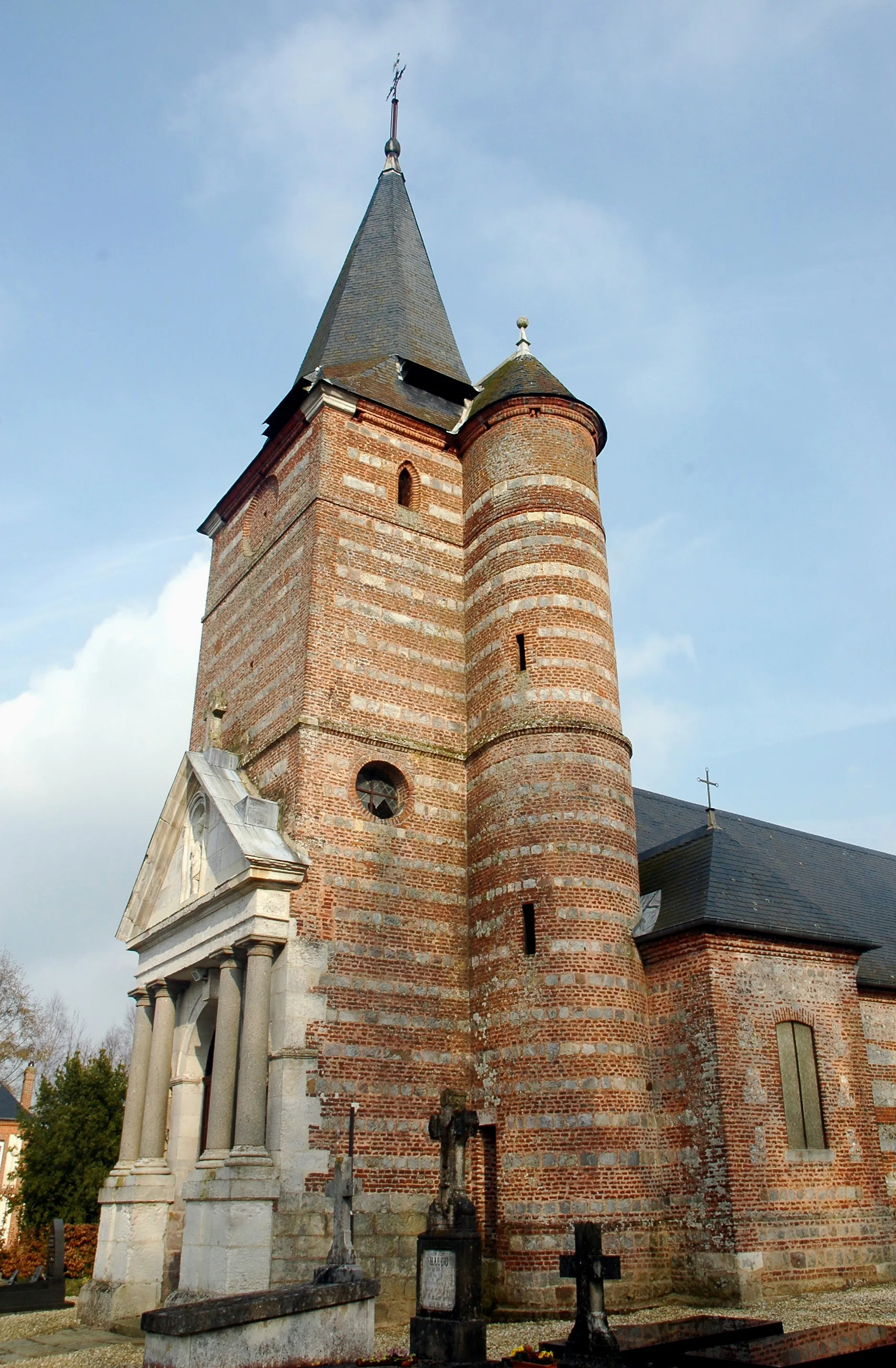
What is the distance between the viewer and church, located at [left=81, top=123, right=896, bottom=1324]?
13898 mm

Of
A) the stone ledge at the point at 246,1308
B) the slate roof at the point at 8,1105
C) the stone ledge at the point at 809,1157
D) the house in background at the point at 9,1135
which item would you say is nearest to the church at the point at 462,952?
the stone ledge at the point at 809,1157

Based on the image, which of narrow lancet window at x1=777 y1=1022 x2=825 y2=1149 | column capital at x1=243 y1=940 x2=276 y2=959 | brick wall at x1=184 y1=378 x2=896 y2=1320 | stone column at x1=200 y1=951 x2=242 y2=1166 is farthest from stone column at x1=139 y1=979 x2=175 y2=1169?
narrow lancet window at x1=777 y1=1022 x2=825 y2=1149

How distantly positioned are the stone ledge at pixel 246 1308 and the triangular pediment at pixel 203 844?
5910 mm

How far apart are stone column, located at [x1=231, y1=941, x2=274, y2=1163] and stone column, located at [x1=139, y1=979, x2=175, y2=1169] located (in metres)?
3.50

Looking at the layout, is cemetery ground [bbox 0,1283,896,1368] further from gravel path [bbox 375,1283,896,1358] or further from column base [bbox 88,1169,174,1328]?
column base [bbox 88,1169,174,1328]

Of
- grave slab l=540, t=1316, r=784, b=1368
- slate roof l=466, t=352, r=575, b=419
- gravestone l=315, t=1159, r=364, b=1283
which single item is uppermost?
slate roof l=466, t=352, r=575, b=419

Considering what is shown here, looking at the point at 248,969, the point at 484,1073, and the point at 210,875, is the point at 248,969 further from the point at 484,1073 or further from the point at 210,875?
the point at 484,1073

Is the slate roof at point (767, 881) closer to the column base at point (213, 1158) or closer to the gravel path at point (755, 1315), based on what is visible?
the gravel path at point (755, 1315)

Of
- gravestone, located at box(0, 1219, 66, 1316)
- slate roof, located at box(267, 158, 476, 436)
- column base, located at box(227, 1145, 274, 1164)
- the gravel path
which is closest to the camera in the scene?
the gravel path

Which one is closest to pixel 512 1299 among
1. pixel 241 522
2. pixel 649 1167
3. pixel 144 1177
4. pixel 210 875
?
pixel 649 1167

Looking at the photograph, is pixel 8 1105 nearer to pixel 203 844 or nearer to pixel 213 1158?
pixel 203 844

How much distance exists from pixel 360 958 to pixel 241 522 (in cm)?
1023

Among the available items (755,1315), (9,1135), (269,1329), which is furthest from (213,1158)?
(9,1135)

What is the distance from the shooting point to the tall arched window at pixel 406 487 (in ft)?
64.3
